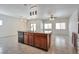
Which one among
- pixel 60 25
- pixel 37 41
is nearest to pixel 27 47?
pixel 37 41

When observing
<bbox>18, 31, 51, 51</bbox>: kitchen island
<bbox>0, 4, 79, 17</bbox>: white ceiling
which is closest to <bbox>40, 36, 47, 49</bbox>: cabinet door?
<bbox>18, 31, 51, 51</bbox>: kitchen island

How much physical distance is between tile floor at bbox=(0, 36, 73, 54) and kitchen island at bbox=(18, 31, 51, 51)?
0.08 metres

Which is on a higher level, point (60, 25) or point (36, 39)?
point (60, 25)

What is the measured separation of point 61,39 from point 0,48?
1.25 meters

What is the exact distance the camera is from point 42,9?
7.64 feet

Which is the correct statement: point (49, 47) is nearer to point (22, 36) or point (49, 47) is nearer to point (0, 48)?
point (22, 36)

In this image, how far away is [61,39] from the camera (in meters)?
2.31

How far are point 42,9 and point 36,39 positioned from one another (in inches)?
24.7

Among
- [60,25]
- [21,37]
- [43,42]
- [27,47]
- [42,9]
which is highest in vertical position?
[42,9]

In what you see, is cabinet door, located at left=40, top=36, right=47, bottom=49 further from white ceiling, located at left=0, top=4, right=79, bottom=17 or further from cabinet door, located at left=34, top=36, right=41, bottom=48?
white ceiling, located at left=0, top=4, right=79, bottom=17

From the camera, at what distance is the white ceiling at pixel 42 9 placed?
2283mm

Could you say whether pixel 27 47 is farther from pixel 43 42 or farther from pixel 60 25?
pixel 60 25

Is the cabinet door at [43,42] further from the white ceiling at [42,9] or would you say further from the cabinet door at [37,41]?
the white ceiling at [42,9]

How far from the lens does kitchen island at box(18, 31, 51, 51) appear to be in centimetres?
233
